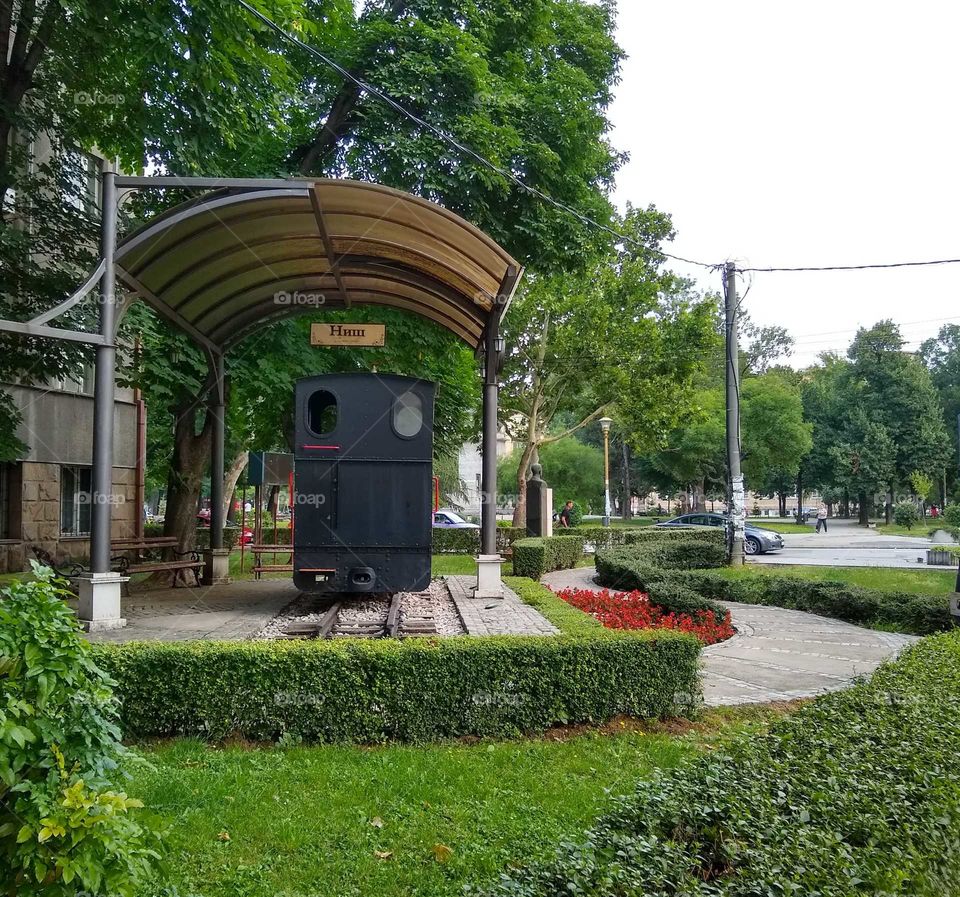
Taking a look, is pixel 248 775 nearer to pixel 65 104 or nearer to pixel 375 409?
pixel 375 409

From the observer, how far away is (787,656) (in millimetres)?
9445

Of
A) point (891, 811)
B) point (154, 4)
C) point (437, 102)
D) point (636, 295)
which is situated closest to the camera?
point (891, 811)

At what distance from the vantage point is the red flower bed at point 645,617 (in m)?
10.6

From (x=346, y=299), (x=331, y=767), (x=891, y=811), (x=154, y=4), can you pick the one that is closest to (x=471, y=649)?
(x=331, y=767)

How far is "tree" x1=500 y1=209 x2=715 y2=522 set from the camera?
Answer: 1090 inches

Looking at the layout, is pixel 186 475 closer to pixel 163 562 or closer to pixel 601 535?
pixel 163 562

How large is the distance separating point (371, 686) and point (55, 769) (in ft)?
12.1

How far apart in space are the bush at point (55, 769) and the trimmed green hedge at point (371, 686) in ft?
10.6

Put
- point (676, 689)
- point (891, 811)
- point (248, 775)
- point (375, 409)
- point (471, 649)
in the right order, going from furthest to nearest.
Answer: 1. point (375, 409)
2. point (676, 689)
3. point (471, 649)
4. point (248, 775)
5. point (891, 811)

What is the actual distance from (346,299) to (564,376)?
17388 mm

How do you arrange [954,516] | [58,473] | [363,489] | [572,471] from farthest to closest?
[572,471]
[954,516]
[58,473]
[363,489]

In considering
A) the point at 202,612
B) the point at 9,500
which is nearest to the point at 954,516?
the point at 202,612

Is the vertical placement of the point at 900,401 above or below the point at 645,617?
above

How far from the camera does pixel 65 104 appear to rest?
12.0m
